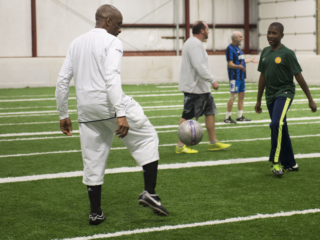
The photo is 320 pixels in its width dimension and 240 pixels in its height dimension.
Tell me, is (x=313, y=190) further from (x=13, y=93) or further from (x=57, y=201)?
(x=13, y=93)

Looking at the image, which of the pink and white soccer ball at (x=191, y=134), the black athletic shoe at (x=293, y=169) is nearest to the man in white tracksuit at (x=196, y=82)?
the pink and white soccer ball at (x=191, y=134)

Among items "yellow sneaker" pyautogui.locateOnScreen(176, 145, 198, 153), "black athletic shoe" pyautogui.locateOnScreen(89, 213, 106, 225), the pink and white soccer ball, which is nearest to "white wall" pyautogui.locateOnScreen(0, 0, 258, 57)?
"yellow sneaker" pyautogui.locateOnScreen(176, 145, 198, 153)

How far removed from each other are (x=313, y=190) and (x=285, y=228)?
1.47 m

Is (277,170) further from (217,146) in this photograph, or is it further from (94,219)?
(94,219)

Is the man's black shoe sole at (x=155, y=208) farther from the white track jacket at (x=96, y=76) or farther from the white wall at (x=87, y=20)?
the white wall at (x=87, y=20)

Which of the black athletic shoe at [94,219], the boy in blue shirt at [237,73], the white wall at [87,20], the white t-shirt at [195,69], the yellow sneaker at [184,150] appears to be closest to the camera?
the black athletic shoe at [94,219]

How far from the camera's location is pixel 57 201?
18.2 feet

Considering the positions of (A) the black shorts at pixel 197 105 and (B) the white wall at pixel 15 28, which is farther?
(B) the white wall at pixel 15 28

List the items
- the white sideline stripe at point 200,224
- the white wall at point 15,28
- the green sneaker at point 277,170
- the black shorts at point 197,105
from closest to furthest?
the white sideline stripe at point 200,224 → the green sneaker at point 277,170 → the black shorts at point 197,105 → the white wall at point 15,28

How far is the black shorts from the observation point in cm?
807

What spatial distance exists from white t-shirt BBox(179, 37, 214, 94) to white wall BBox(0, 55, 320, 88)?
1534cm

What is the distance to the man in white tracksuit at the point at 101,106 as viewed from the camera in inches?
168

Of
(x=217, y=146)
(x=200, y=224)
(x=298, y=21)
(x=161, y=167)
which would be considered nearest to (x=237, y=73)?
(x=217, y=146)

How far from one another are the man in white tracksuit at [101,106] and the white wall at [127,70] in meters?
18.2
